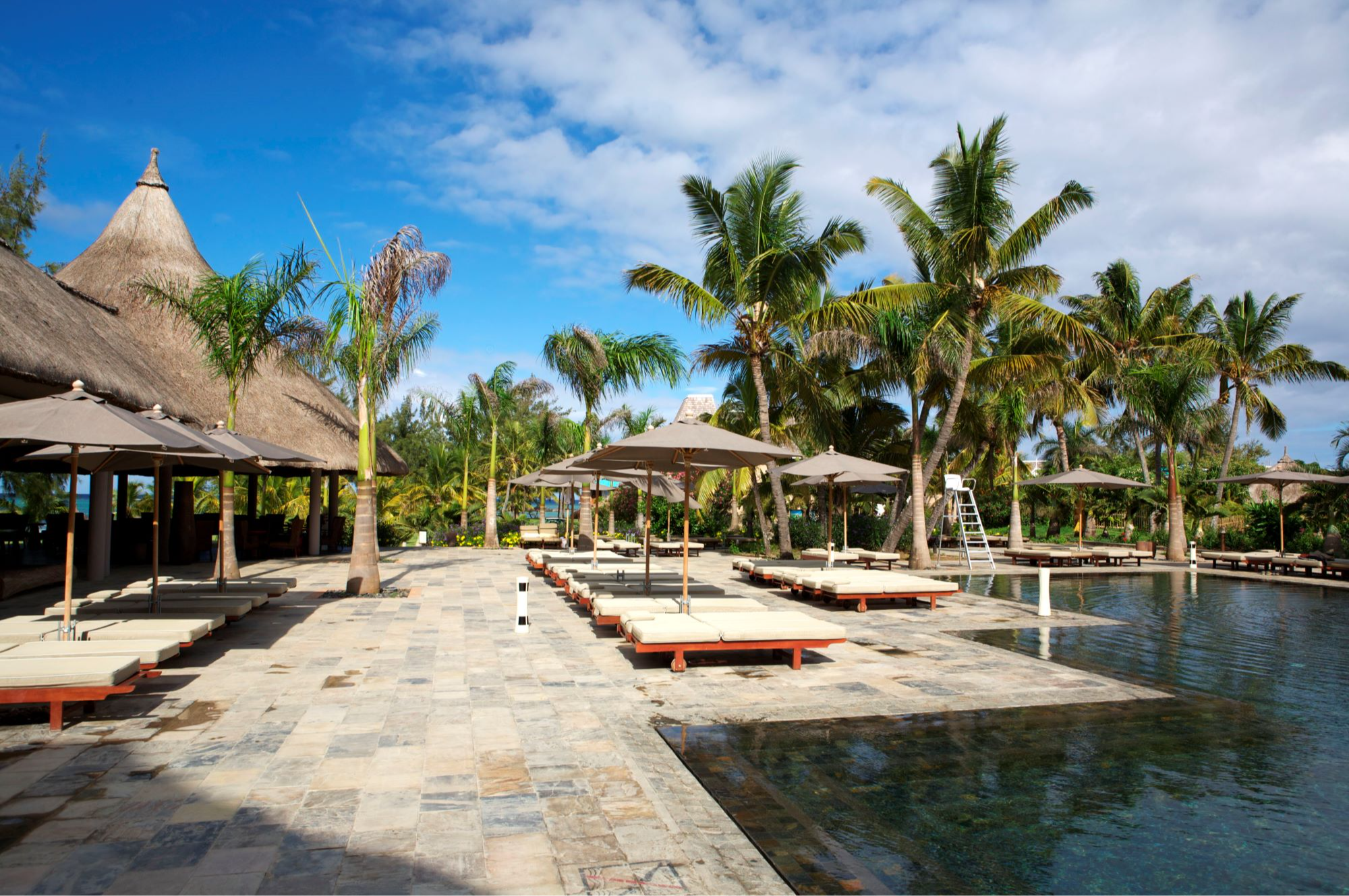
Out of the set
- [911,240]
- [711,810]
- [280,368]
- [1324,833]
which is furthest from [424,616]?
[911,240]

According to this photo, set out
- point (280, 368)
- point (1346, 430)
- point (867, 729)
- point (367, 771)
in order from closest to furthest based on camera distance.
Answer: point (367, 771) → point (867, 729) → point (280, 368) → point (1346, 430)

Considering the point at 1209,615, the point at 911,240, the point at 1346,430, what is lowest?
the point at 1209,615

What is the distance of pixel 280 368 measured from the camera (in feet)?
60.4

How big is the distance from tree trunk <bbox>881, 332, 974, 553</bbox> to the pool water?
10333 mm

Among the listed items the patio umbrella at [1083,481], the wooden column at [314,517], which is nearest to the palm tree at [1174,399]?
the patio umbrella at [1083,481]

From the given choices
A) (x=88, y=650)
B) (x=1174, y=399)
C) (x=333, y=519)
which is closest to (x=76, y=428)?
(x=88, y=650)

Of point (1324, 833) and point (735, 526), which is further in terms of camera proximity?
point (735, 526)

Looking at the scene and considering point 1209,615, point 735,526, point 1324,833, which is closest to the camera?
point 1324,833

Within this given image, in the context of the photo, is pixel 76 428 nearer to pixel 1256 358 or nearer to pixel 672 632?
pixel 672 632

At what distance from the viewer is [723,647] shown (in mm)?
7715

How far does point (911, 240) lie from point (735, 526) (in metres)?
13.5

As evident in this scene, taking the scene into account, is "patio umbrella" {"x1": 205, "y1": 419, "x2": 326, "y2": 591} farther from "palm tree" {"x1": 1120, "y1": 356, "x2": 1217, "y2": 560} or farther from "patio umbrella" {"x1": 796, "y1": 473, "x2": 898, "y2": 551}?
"palm tree" {"x1": 1120, "y1": 356, "x2": 1217, "y2": 560}

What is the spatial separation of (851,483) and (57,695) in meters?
18.3

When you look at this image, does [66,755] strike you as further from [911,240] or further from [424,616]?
[911,240]
